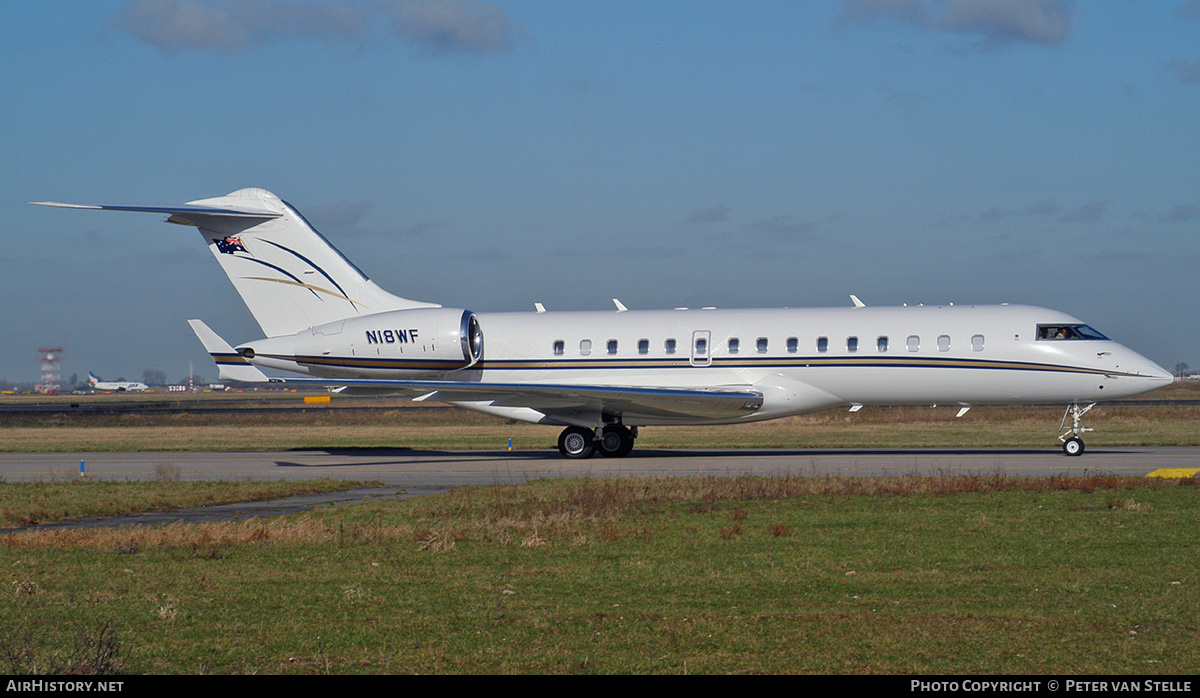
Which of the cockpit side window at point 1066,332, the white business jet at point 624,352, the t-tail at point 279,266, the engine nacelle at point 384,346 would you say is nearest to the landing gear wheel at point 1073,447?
the white business jet at point 624,352

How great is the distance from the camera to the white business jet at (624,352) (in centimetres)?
2634

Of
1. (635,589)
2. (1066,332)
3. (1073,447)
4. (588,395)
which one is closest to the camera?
(635,589)

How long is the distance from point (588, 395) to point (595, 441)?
2.15 metres

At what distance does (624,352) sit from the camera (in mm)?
28609

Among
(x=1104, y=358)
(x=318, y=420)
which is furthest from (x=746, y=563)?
(x=318, y=420)

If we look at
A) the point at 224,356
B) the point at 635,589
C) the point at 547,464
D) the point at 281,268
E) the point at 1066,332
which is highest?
the point at 281,268

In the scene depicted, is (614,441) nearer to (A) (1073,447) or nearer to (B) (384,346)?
(B) (384,346)

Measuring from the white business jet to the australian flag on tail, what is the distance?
0.10 ft

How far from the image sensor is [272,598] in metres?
9.79

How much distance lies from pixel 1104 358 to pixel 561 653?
2185 centimetres

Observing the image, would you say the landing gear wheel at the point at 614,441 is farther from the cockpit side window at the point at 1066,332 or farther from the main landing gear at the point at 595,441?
the cockpit side window at the point at 1066,332

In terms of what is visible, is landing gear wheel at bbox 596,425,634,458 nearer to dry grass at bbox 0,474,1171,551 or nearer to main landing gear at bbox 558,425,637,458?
main landing gear at bbox 558,425,637,458

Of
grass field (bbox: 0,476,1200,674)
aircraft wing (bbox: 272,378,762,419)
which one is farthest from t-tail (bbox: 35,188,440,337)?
grass field (bbox: 0,476,1200,674)

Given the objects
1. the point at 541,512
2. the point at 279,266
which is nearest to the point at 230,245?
the point at 279,266
